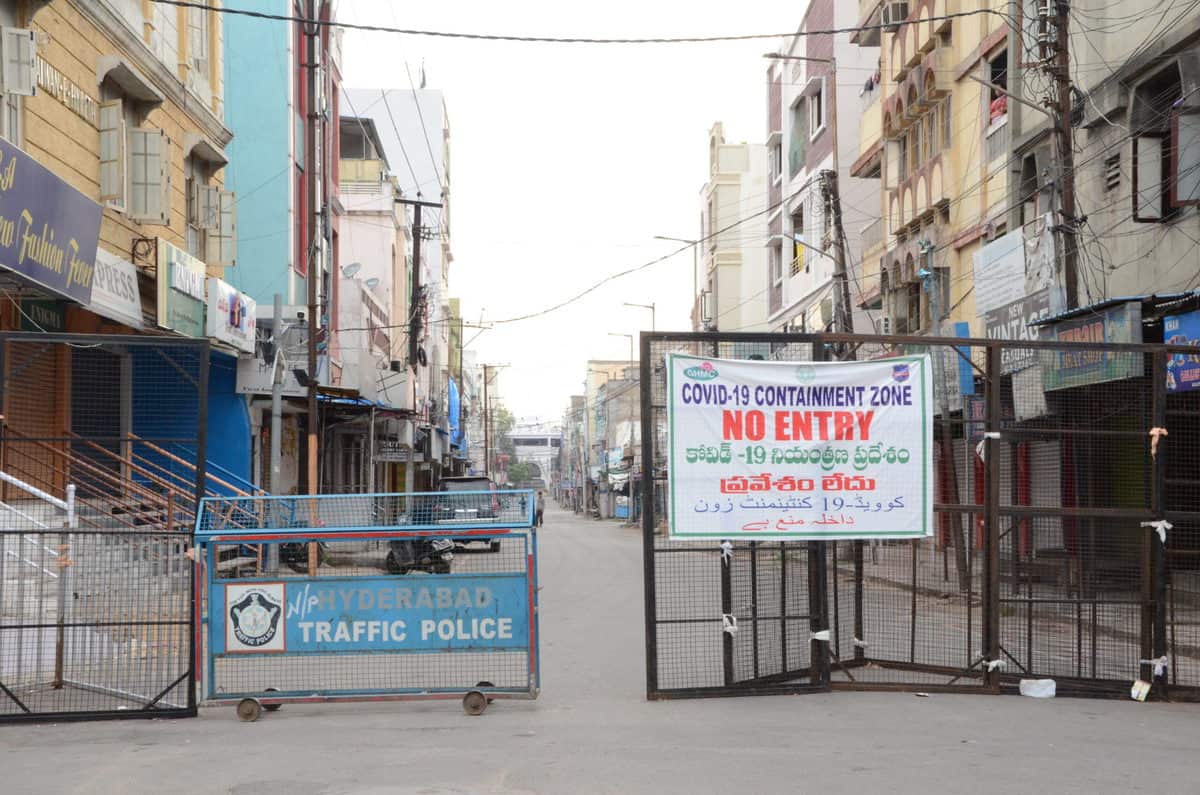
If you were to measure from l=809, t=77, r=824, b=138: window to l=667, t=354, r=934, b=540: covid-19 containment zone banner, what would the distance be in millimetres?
30865

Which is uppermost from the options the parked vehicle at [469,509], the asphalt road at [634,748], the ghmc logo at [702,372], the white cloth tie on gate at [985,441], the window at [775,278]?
the window at [775,278]

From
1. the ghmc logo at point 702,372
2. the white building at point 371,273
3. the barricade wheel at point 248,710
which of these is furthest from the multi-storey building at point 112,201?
the white building at point 371,273

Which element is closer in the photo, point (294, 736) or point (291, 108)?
point (294, 736)

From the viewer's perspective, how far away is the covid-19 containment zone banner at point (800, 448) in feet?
34.1

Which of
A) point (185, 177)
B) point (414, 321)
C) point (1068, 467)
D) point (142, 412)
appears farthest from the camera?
point (414, 321)

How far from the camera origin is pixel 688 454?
10414mm

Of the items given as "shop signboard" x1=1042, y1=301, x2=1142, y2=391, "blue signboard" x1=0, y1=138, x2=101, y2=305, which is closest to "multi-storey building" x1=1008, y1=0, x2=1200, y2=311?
"shop signboard" x1=1042, y1=301, x2=1142, y2=391

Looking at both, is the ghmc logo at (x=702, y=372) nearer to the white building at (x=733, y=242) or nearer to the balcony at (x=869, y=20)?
the balcony at (x=869, y=20)

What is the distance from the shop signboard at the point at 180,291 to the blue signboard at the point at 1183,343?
47.4 feet

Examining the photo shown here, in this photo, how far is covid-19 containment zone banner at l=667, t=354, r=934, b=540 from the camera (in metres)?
10.4

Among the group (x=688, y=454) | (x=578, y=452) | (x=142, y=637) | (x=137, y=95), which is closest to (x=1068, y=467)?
(x=688, y=454)

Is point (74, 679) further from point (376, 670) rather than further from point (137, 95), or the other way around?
point (137, 95)

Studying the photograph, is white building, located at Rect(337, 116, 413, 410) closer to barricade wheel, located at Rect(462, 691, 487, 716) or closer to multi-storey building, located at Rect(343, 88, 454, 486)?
multi-storey building, located at Rect(343, 88, 454, 486)

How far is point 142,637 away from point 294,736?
2.08 meters
